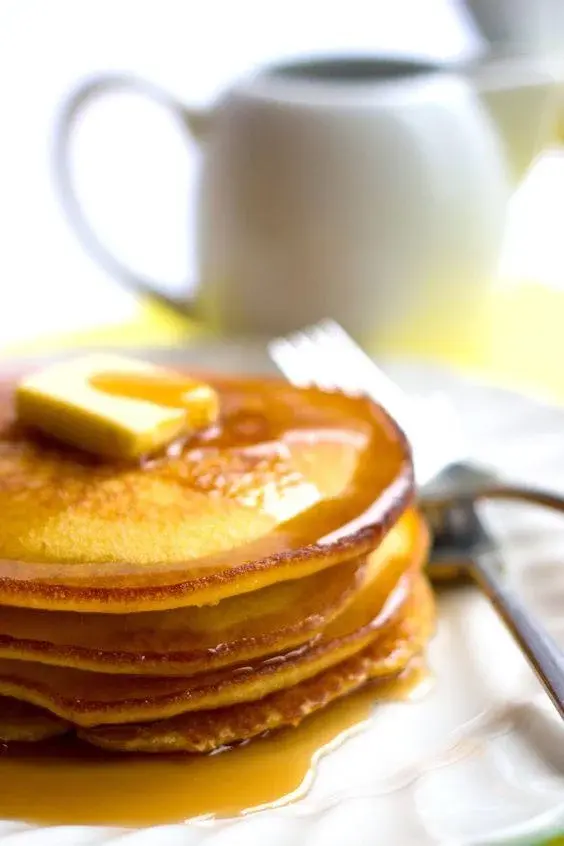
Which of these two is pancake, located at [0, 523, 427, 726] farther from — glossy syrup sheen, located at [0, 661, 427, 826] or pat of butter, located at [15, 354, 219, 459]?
pat of butter, located at [15, 354, 219, 459]

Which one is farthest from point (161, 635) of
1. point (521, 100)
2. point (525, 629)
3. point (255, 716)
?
point (521, 100)

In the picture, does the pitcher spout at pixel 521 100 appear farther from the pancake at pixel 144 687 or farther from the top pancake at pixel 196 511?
the pancake at pixel 144 687

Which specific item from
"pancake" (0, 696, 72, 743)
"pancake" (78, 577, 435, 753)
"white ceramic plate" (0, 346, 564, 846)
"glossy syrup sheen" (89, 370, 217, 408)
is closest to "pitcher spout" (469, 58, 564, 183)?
"white ceramic plate" (0, 346, 564, 846)

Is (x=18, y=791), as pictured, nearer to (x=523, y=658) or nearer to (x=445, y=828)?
(x=445, y=828)

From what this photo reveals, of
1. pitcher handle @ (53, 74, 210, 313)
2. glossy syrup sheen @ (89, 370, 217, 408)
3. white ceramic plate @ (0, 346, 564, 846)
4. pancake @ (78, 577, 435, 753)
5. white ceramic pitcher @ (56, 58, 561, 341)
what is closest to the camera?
white ceramic plate @ (0, 346, 564, 846)

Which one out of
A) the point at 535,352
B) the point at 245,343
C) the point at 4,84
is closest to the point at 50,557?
the point at 245,343

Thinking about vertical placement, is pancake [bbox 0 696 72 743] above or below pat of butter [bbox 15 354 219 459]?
below

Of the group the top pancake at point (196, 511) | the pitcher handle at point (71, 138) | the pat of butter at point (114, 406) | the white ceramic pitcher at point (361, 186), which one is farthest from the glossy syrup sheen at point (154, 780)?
the pitcher handle at point (71, 138)
